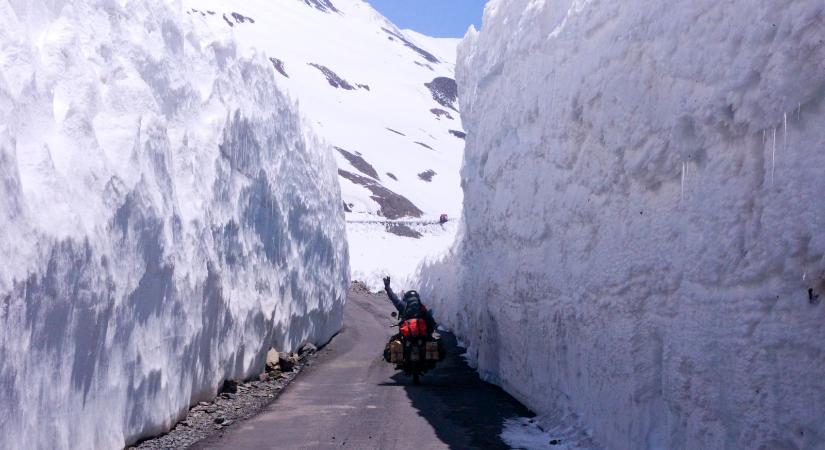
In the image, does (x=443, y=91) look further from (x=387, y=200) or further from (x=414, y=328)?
(x=414, y=328)

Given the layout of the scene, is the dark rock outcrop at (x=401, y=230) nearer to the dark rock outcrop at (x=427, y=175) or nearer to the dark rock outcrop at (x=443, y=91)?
the dark rock outcrop at (x=427, y=175)

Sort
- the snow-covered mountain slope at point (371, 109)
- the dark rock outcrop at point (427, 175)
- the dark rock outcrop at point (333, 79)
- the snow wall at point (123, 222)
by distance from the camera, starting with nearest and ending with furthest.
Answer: the snow wall at point (123, 222)
the snow-covered mountain slope at point (371, 109)
the dark rock outcrop at point (427, 175)
the dark rock outcrop at point (333, 79)

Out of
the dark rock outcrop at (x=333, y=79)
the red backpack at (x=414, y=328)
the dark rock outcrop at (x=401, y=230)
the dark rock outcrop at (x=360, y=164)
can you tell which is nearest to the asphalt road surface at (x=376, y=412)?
the red backpack at (x=414, y=328)

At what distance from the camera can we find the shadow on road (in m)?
8.37

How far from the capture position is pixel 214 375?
10.4 meters

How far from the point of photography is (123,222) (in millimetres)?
7277

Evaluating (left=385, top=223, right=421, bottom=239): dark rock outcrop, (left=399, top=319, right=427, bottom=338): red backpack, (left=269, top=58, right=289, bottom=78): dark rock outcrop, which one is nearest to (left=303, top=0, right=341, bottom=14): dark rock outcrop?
(left=269, top=58, right=289, bottom=78): dark rock outcrop

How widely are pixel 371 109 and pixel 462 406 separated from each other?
96771mm

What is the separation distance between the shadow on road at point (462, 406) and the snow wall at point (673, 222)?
1.64 ft

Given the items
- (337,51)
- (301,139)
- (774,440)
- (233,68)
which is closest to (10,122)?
(774,440)

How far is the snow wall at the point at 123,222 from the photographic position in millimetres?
5586

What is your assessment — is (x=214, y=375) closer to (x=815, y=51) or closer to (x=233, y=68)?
(x=233, y=68)

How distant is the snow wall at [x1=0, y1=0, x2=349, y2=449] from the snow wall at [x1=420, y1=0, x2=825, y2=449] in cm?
411

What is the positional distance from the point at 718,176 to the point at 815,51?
1.11 metres
